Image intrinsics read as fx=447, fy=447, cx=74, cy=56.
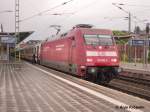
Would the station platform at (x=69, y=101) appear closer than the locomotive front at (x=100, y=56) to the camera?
Yes

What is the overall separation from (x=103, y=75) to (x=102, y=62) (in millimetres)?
804

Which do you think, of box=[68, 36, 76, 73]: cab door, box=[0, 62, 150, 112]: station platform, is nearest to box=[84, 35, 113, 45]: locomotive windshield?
box=[68, 36, 76, 73]: cab door

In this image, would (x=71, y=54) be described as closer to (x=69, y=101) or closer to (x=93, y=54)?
(x=93, y=54)

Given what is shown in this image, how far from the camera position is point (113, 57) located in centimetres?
2409

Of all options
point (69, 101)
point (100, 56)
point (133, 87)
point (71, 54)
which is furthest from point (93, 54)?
point (69, 101)

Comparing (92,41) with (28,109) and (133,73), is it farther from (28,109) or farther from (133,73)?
(28,109)

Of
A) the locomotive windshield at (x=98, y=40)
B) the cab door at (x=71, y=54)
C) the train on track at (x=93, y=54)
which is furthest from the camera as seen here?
the cab door at (x=71, y=54)

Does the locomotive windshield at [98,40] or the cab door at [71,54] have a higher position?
the locomotive windshield at [98,40]

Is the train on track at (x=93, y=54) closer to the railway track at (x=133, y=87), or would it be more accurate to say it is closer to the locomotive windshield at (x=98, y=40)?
the locomotive windshield at (x=98, y=40)

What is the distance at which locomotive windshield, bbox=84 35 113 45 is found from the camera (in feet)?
79.5

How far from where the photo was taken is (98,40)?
80.3 feet

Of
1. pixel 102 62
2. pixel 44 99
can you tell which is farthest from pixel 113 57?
pixel 44 99

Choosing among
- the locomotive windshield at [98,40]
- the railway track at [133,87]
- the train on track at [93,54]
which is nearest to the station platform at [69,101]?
the railway track at [133,87]

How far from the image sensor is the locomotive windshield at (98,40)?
24233 millimetres
